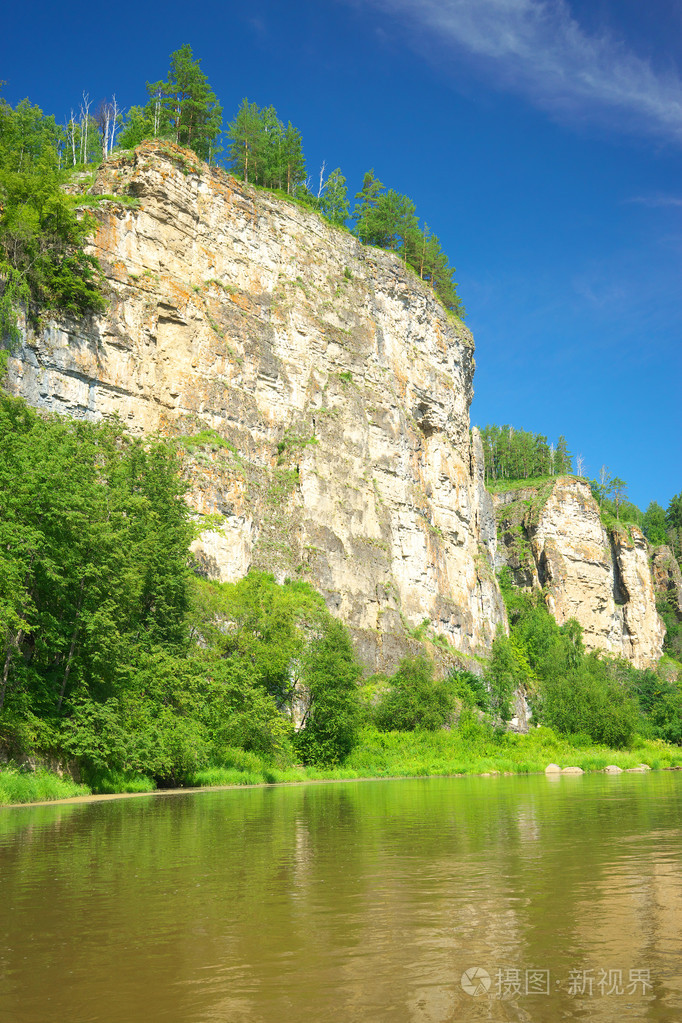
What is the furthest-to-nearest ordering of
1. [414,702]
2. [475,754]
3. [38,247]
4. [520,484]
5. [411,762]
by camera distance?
[520,484]
[475,754]
[414,702]
[411,762]
[38,247]

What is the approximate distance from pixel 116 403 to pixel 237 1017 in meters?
51.0

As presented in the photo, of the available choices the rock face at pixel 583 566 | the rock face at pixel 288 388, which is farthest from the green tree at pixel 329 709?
the rock face at pixel 583 566

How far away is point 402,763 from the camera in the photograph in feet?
175

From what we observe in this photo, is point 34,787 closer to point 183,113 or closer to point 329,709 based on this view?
point 329,709

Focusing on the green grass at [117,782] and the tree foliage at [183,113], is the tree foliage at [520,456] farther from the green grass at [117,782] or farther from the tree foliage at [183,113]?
the green grass at [117,782]

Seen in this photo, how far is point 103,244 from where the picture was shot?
56000 mm

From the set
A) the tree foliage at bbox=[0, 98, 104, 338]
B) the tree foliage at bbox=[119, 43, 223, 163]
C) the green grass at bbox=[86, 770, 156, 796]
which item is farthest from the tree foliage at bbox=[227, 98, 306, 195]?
the green grass at bbox=[86, 770, 156, 796]

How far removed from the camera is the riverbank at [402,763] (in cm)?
2689

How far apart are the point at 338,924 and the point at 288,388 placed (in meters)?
60.1

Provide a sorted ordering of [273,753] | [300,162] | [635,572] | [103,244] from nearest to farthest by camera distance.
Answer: [273,753] → [103,244] → [300,162] → [635,572]

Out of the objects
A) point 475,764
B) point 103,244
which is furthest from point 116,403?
point 475,764

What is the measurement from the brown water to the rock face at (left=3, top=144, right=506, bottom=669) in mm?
38460

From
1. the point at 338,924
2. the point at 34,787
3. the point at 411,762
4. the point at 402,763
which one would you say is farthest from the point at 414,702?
the point at 338,924

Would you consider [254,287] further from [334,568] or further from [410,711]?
[410,711]
